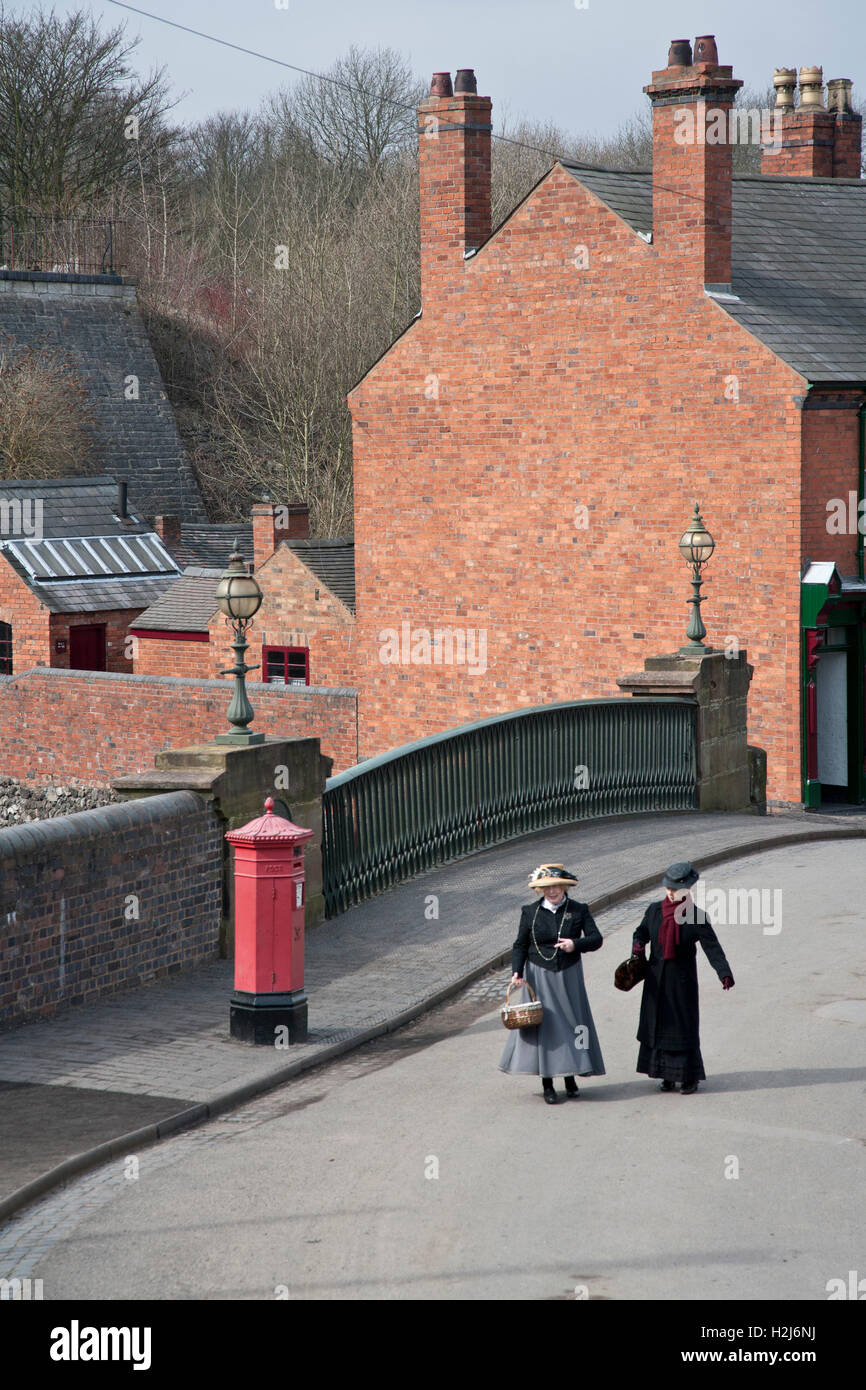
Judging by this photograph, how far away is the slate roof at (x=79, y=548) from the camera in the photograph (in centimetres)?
3519

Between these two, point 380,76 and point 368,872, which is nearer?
point 368,872

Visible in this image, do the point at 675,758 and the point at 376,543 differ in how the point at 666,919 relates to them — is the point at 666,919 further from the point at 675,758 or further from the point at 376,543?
the point at 376,543

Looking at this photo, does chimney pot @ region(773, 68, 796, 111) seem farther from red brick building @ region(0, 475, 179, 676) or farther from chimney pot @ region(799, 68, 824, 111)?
red brick building @ region(0, 475, 179, 676)

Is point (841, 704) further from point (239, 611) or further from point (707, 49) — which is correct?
point (239, 611)

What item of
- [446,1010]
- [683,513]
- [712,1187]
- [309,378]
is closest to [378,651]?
[683,513]

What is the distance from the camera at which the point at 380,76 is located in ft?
218

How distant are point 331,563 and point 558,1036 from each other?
2294cm

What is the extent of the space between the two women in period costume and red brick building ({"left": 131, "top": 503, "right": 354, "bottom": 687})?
2014 cm

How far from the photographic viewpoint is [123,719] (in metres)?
28.8

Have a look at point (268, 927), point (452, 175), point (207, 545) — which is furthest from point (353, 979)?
point (207, 545)

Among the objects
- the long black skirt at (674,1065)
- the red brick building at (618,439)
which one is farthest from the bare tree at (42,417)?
the long black skirt at (674,1065)

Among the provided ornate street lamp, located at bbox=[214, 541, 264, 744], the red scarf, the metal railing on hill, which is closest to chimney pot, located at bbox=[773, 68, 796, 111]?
ornate street lamp, located at bbox=[214, 541, 264, 744]

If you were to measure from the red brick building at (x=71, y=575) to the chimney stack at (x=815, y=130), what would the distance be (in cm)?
1650

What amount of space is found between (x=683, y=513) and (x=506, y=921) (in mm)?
11554
